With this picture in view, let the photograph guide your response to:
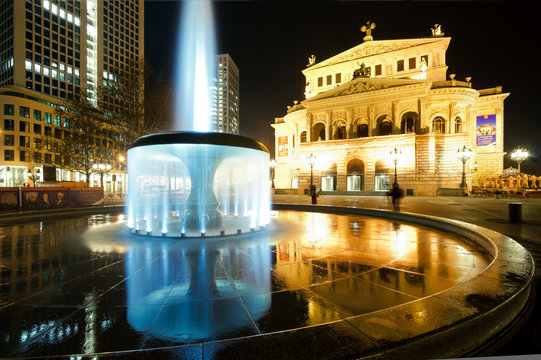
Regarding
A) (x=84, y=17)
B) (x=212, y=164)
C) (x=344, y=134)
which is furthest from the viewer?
(x=84, y=17)

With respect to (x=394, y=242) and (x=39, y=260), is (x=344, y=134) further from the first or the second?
(x=39, y=260)

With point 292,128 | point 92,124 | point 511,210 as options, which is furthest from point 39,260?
point 292,128

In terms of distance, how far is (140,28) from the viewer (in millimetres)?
85562

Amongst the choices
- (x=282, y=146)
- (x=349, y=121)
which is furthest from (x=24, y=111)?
(x=349, y=121)

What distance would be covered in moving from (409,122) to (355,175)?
12.1 m

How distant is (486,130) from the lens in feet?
137

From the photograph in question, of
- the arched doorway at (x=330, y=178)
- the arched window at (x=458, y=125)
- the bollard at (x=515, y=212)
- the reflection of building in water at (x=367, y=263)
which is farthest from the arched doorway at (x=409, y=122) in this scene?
the reflection of building in water at (x=367, y=263)

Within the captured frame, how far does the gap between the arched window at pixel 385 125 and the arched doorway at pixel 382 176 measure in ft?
22.0

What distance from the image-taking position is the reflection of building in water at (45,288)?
2.62 m

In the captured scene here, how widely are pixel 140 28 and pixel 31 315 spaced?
4204 inches

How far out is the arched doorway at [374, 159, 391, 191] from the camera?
36.0 meters

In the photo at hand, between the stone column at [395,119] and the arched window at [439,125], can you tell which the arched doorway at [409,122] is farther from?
the arched window at [439,125]

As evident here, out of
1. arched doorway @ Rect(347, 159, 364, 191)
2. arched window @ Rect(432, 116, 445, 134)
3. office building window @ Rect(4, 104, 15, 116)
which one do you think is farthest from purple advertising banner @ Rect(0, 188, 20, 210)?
office building window @ Rect(4, 104, 15, 116)

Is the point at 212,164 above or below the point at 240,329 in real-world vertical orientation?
above
